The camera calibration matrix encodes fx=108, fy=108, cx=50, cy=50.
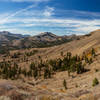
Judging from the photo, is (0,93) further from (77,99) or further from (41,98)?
(77,99)

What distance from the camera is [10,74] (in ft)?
470

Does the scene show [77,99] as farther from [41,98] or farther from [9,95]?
[9,95]

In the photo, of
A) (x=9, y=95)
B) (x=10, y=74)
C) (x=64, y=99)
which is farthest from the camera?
(x=10, y=74)

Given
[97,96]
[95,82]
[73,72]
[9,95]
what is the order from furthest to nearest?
1. [73,72]
2. [95,82]
3. [97,96]
4. [9,95]

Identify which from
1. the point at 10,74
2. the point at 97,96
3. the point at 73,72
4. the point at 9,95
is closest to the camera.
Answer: the point at 9,95

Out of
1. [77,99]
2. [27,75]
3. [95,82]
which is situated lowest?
[27,75]

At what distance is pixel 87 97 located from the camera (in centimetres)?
1761

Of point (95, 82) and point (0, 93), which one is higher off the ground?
point (0, 93)

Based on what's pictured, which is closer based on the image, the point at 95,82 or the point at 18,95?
the point at 18,95

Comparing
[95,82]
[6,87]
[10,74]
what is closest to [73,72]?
[95,82]

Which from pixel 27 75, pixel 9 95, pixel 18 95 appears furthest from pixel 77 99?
pixel 27 75

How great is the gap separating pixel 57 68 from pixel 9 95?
13274 cm

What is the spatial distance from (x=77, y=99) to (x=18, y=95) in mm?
9125

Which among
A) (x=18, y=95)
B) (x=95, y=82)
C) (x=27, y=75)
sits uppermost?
(x=18, y=95)
